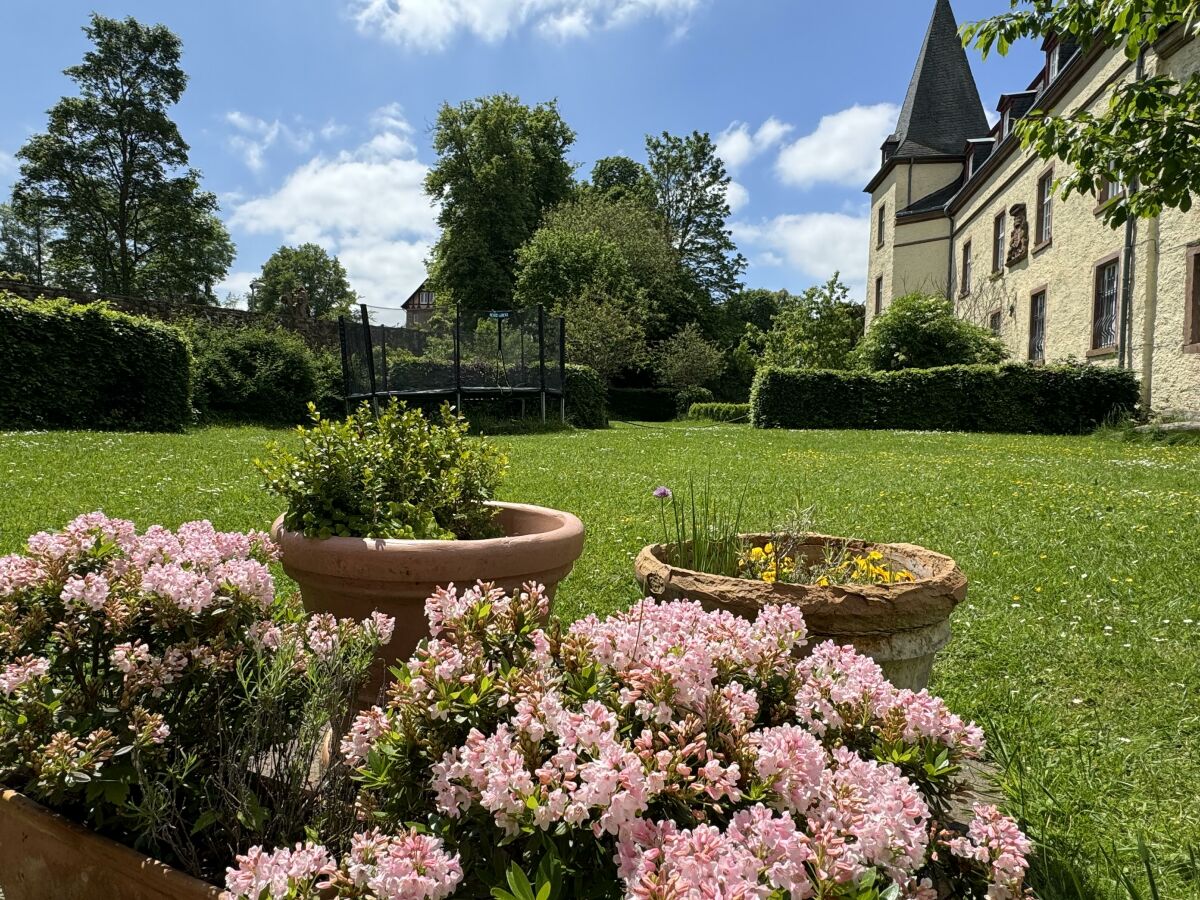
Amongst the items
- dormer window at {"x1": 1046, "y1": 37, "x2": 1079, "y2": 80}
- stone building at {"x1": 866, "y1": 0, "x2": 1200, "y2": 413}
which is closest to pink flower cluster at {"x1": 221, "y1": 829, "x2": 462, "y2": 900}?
stone building at {"x1": 866, "y1": 0, "x2": 1200, "y2": 413}

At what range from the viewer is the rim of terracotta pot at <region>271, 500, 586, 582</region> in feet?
6.84

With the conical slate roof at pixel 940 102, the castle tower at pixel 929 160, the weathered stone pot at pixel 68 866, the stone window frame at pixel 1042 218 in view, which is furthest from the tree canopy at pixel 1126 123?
the conical slate roof at pixel 940 102

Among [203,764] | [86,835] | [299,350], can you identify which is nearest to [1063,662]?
[203,764]

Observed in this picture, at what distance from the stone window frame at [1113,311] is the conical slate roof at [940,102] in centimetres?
1289

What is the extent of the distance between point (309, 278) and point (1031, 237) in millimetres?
56259

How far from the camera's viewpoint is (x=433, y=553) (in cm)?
208

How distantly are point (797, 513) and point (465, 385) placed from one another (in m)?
13.5

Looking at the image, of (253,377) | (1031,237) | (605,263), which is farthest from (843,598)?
(605,263)

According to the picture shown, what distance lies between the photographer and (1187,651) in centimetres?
305

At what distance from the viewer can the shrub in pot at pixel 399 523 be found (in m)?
2.11

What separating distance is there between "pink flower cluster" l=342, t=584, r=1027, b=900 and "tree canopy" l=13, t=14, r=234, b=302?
35.2 metres

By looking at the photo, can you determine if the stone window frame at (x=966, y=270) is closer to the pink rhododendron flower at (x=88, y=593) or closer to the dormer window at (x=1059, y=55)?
the dormer window at (x=1059, y=55)

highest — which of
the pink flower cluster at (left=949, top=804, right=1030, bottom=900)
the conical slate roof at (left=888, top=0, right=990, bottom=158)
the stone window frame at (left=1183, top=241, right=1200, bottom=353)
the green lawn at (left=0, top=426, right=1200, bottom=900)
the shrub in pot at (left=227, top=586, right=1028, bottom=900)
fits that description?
the conical slate roof at (left=888, top=0, right=990, bottom=158)

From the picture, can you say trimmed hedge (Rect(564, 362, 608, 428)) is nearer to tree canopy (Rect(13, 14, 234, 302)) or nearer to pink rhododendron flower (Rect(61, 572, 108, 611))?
pink rhododendron flower (Rect(61, 572, 108, 611))
